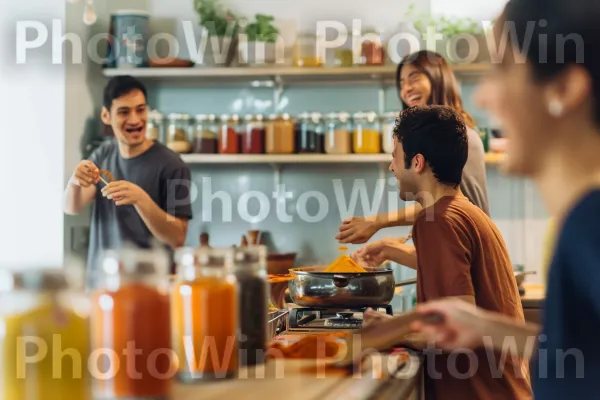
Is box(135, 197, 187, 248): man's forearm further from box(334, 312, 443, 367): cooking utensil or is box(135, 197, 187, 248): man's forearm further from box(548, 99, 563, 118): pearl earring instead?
box(548, 99, 563, 118): pearl earring

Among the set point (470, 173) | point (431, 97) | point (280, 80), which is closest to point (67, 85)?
point (280, 80)

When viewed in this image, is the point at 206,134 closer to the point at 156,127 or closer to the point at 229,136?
the point at 229,136

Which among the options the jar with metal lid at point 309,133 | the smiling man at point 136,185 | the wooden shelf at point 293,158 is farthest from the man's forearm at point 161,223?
the jar with metal lid at point 309,133

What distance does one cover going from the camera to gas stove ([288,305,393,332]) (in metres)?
2.34

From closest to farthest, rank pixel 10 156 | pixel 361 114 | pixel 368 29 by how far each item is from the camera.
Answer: pixel 10 156
pixel 361 114
pixel 368 29

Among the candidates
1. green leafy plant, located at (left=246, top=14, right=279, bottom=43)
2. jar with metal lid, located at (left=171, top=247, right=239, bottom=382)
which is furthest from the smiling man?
jar with metal lid, located at (left=171, top=247, right=239, bottom=382)

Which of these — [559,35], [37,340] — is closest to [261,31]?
[559,35]

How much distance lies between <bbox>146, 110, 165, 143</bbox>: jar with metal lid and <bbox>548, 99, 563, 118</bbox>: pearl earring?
3831 millimetres

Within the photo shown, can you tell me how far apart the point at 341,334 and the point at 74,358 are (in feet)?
3.67

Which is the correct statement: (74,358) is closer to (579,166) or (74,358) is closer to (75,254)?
(579,166)

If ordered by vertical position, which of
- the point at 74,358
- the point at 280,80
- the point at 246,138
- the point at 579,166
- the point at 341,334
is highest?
the point at 280,80

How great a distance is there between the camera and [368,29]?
4.97 metres

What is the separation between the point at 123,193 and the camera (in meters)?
3.30

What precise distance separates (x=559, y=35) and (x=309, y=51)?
392 centimetres
